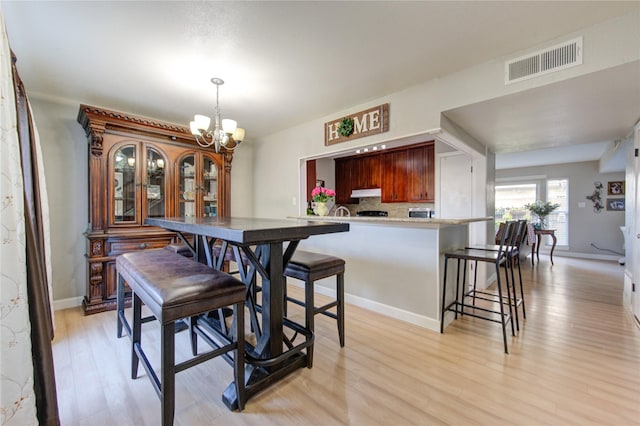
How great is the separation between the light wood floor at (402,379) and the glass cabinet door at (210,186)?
5.50 ft

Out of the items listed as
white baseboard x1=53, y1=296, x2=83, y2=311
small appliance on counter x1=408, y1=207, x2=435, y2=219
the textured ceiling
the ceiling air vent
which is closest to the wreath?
the textured ceiling

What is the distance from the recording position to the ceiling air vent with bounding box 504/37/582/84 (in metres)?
A: 1.84

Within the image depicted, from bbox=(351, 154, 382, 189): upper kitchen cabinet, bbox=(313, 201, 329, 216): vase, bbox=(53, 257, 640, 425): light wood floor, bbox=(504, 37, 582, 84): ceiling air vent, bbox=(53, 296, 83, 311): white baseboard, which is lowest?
bbox=(53, 257, 640, 425): light wood floor

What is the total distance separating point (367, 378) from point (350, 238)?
1.56 m

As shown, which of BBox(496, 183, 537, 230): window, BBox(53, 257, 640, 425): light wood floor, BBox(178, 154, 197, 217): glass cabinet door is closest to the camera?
BBox(53, 257, 640, 425): light wood floor

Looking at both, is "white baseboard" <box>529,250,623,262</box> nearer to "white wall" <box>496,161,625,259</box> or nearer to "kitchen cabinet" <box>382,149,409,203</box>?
"white wall" <box>496,161,625,259</box>

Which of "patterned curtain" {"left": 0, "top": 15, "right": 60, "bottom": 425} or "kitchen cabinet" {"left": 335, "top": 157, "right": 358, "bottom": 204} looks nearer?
"patterned curtain" {"left": 0, "top": 15, "right": 60, "bottom": 425}

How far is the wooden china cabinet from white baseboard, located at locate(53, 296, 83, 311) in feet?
1.14

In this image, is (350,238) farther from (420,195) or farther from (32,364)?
(32,364)

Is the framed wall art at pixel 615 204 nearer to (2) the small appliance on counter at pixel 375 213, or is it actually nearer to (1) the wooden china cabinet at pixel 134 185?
(2) the small appliance on counter at pixel 375 213

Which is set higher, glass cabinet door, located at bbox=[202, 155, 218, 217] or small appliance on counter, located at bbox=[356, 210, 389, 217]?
glass cabinet door, located at bbox=[202, 155, 218, 217]

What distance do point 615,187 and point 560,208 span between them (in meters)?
1.00

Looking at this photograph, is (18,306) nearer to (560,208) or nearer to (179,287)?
(179,287)

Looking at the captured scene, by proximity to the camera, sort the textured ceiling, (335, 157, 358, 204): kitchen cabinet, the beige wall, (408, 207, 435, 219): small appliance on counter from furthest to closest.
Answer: (335, 157, 358, 204): kitchen cabinet < (408, 207, 435, 219): small appliance on counter < the beige wall < the textured ceiling
